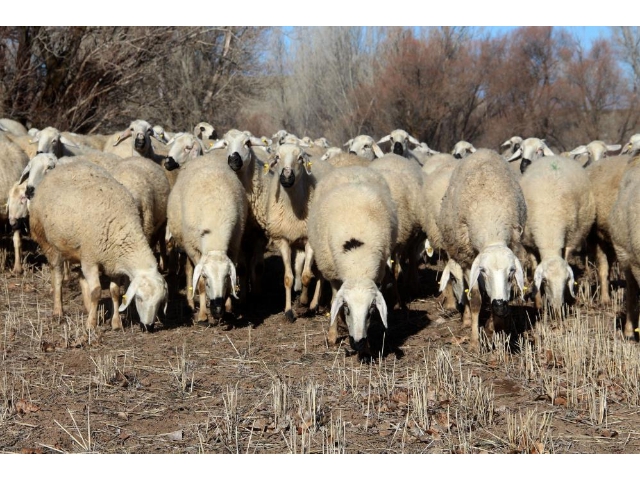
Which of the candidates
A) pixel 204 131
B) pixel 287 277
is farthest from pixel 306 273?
pixel 204 131

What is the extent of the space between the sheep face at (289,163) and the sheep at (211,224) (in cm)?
60

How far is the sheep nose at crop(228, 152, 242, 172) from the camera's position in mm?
10016

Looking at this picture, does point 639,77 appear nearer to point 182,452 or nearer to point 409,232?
point 409,232

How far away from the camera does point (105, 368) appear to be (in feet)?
23.4

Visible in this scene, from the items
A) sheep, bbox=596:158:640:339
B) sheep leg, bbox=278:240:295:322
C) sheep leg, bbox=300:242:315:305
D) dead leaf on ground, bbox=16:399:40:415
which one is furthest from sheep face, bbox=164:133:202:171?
sheep, bbox=596:158:640:339

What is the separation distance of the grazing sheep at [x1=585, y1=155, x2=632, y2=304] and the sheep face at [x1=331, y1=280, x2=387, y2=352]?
13.3 ft

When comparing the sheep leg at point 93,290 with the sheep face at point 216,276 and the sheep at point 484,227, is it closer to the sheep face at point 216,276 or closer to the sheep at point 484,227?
the sheep face at point 216,276

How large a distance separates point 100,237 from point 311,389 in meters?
3.82

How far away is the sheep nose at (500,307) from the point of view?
736cm

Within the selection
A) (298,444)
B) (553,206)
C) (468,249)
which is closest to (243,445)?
(298,444)

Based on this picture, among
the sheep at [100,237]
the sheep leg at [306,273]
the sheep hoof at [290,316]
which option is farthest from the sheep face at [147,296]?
the sheep leg at [306,273]

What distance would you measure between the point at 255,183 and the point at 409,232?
224 centimetres

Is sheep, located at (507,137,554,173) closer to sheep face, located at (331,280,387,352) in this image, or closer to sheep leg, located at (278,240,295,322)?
sheep leg, located at (278,240,295,322)

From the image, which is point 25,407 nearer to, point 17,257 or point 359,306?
point 359,306
